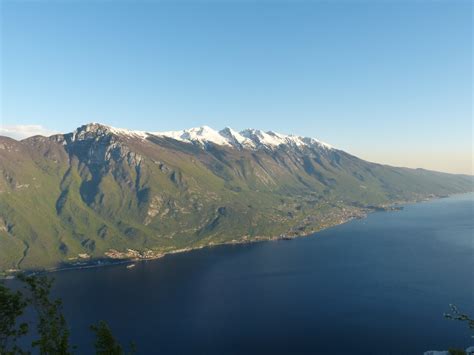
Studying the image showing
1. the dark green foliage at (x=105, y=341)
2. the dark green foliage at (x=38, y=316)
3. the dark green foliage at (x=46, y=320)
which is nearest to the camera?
the dark green foliage at (x=38, y=316)

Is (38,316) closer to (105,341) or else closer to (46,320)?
(46,320)

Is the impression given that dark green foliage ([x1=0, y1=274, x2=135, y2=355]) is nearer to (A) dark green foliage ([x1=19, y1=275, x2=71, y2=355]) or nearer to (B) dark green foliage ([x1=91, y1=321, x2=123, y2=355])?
(A) dark green foliage ([x1=19, y1=275, x2=71, y2=355])

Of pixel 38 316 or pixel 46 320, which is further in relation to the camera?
pixel 46 320

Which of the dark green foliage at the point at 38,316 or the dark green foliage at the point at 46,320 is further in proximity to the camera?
the dark green foliage at the point at 46,320

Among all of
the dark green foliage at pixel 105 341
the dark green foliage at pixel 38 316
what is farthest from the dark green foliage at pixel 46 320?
the dark green foliage at pixel 105 341

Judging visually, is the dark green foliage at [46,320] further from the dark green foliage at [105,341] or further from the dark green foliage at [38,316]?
the dark green foliage at [105,341]

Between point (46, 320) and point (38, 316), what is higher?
point (38, 316)

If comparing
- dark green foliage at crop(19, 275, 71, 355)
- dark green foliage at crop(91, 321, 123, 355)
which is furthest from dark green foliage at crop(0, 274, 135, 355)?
dark green foliage at crop(91, 321, 123, 355)

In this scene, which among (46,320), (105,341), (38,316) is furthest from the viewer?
(105,341)

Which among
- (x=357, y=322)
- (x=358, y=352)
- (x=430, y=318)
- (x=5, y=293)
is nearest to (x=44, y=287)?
(x=5, y=293)

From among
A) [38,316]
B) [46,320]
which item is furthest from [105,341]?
[38,316]

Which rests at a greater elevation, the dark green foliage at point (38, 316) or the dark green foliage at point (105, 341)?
the dark green foliage at point (38, 316)

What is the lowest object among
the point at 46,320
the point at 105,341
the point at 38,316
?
the point at 105,341
